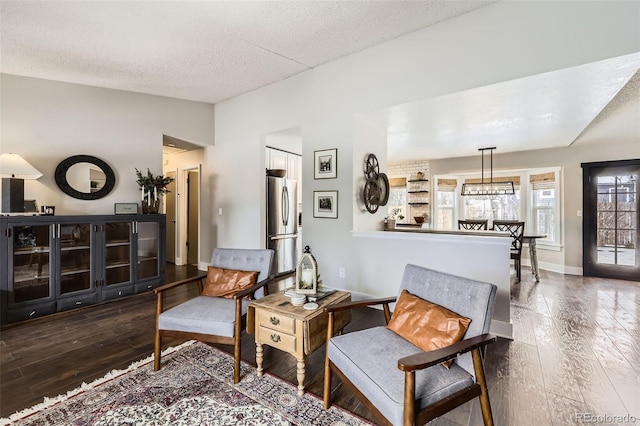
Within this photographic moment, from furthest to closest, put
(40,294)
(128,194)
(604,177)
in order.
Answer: (604,177)
(128,194)
(40,294)

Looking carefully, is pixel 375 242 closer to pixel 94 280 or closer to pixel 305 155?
pixel 305 155

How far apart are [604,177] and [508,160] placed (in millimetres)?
1535

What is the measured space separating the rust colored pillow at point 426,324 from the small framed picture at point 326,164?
6.95 feet

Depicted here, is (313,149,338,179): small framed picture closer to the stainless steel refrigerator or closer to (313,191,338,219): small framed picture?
(313,191,338,219): small framed picture

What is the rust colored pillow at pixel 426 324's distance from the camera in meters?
1.52

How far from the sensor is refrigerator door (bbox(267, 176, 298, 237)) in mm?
4895

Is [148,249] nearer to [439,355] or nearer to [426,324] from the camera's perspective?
[426,324]

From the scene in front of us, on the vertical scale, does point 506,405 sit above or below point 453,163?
below

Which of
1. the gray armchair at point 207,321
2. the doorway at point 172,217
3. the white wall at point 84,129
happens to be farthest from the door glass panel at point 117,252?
the doorway at point 172,217

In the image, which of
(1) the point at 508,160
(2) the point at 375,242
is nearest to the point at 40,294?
(2) the point at 375,242

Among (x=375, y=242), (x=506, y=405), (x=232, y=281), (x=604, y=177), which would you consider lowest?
(x=506, y=405)

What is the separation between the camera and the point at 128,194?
4.30m

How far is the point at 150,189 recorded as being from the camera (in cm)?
425

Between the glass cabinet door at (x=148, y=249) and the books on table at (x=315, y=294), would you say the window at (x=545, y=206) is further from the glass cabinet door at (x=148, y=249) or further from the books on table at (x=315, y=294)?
the glass cabinet door at (x=148, y=249)
